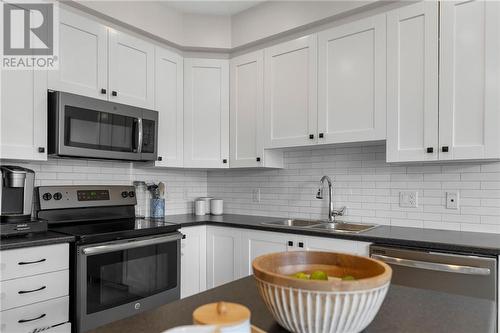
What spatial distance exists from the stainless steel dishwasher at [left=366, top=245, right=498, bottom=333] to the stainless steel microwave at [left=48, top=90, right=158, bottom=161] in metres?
1.93

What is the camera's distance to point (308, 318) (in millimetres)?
707

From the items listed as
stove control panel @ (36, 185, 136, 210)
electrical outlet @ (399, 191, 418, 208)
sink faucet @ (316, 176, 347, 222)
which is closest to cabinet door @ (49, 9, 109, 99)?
stove control panel @ (36, 185, 136, 210)

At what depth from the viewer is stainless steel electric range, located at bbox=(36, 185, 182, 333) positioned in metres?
2.08

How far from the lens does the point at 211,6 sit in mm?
3115

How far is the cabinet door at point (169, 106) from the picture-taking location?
308 centimetres

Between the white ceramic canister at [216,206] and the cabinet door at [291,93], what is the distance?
34.0 inches

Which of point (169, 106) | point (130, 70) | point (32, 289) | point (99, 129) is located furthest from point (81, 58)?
point (32, 289)

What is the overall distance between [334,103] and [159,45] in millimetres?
1643

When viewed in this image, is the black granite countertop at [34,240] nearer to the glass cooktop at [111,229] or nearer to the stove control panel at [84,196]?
the glass cooktop at [111,229]

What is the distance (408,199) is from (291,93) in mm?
1230

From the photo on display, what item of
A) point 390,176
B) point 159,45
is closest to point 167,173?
point 159,45

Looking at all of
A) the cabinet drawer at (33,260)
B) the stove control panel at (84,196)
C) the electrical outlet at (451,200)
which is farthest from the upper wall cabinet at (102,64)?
the electrical outlet at (451,200)

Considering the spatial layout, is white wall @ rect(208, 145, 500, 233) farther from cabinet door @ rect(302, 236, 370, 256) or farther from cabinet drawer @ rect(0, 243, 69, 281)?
cabinet drawer @ rect(0, 243, 69, 281)

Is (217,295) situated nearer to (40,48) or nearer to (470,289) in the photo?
(470,289)
